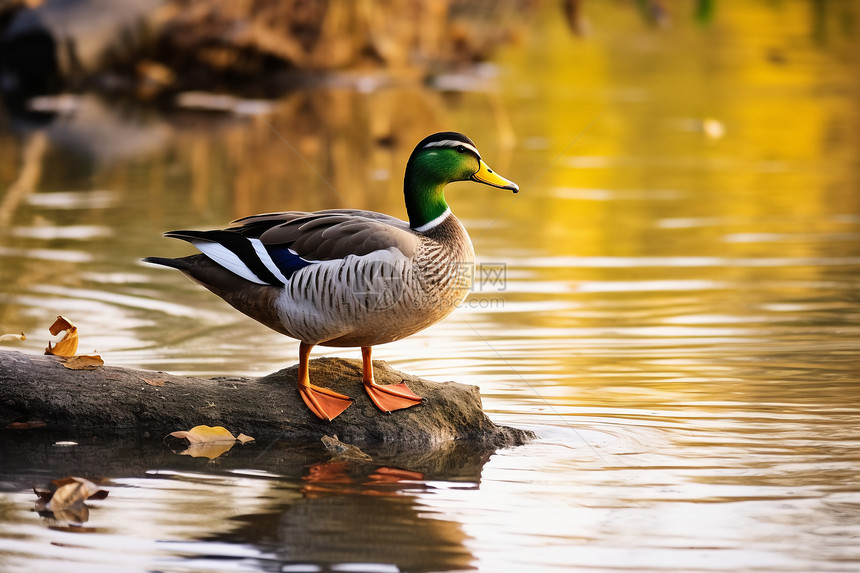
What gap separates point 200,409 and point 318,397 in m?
0.58

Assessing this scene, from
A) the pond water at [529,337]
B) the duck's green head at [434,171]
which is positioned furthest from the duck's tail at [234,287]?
the duck's green head at [434,171]

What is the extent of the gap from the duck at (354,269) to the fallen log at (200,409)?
98 millimetres

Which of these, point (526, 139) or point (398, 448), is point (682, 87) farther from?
point (398, 448)

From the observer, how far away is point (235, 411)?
6.05 m

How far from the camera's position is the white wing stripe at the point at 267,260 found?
592cm

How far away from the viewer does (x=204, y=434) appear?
5883 mm

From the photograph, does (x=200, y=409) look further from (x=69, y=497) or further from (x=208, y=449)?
(x=69, y=497)

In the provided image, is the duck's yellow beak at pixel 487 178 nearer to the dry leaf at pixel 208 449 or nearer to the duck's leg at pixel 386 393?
the duck's leg at pixel 386 393

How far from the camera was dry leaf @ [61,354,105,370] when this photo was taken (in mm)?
6066

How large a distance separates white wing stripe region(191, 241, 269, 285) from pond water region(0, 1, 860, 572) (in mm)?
844

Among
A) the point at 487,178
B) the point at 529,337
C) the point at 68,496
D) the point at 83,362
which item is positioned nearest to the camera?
the point at 68,496

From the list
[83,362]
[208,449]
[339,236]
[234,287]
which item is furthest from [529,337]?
[83,362]

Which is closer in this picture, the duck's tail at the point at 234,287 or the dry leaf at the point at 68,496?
the dry leaf at the point at 68,496

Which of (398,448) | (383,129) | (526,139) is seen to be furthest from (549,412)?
(383,129)
